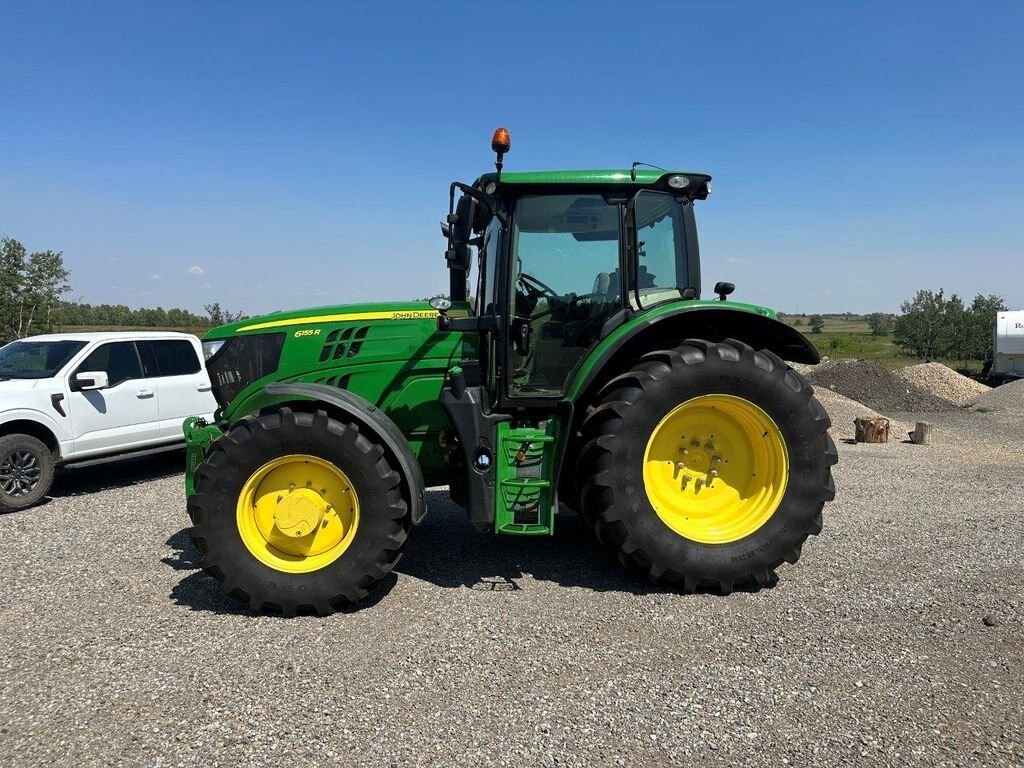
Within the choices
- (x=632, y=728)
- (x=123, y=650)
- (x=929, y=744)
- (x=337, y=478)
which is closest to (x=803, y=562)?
(x=929, y=744)

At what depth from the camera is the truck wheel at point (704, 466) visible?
12.2ft

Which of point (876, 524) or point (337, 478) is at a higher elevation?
point (337, 478)

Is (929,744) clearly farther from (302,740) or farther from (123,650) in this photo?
(123,650)

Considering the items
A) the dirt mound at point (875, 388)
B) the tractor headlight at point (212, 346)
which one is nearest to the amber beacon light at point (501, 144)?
the tractor headlight at point (212, 346)

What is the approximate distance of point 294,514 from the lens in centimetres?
360

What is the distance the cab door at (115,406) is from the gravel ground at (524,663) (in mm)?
2350

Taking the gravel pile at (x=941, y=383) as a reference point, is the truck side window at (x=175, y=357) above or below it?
above

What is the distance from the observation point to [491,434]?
12.7 ft

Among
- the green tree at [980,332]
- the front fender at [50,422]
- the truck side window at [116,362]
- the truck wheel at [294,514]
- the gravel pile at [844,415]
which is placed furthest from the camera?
the green tree at [980,332]

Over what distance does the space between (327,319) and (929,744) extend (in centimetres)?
386

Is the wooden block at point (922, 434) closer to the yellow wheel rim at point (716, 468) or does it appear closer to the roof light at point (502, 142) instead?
the yellow wheel rim at point (716, 468)

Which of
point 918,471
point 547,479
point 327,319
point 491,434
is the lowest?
point 918,471

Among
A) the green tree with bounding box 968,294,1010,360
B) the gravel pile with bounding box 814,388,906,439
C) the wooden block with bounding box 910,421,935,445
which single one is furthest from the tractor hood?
the green tree with bounding box 968,294,1010,360

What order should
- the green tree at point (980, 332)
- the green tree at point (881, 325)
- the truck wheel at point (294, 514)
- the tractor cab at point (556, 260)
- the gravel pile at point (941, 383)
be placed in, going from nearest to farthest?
the truck wheel at point (294, 514)
the tractor cab at point (556, 260)
the gravel pile at point (941, 383)
the green tree at point (980, 332)
the green tree at point (881, 325)
